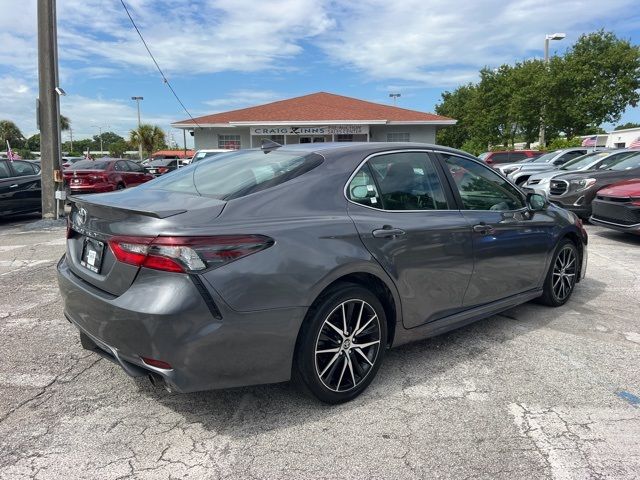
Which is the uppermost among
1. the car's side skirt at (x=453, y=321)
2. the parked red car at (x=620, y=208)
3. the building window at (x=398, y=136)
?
the building window at (x=398, y=136)

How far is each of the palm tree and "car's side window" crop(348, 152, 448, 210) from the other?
61.9 metres

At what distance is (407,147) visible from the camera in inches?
153

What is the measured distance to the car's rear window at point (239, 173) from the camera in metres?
3.17

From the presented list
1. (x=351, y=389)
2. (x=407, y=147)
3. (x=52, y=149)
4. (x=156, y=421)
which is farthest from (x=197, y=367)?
(x=52, y=149)

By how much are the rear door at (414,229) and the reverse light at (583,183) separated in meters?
A: 8.22

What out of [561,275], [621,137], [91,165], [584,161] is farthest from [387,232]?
[621,137]

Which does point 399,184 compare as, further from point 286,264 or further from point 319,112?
point 319,112

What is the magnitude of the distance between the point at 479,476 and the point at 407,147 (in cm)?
226

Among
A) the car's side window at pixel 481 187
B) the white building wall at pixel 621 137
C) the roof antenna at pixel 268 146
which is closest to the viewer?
the roof antenna at pixel 268 146

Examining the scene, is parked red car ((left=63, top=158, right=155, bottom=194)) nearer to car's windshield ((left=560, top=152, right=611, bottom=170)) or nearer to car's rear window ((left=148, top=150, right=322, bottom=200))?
car's windshield ((left=560, top=152, right=611, bottom=170))

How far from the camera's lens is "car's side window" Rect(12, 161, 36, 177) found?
463 inches

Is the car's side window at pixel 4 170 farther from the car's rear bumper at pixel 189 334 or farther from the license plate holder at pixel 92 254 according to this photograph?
the car's rear bumper at pixel 189 334

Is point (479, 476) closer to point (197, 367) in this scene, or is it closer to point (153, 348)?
point (197, 367)

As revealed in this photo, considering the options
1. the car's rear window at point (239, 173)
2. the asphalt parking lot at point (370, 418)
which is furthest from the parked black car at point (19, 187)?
the car's rear window at point (239, 173)
